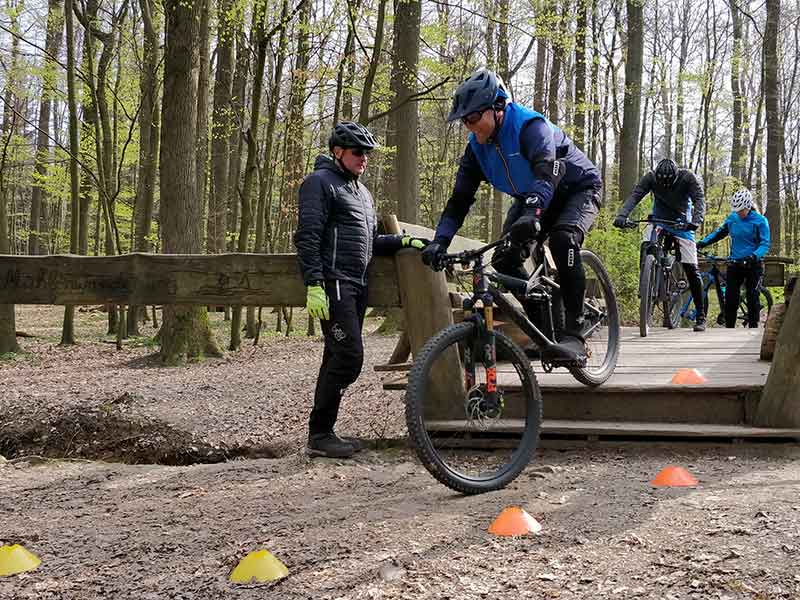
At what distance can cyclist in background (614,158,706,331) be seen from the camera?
329 inches

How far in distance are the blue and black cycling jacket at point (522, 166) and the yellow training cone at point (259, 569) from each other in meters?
2.10

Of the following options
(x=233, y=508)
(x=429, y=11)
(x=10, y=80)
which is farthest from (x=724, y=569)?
(x=10, y=80)

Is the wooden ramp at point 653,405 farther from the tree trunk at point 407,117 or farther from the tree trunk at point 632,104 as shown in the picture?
the tree trunk at point 632,104

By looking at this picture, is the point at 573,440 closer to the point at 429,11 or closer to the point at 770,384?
the point at 770,384

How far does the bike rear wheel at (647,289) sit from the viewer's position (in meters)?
8.20

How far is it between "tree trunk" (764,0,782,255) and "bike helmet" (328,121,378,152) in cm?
1562

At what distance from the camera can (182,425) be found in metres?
6.38

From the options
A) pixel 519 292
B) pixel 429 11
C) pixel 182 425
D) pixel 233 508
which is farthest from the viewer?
pixel 429 11

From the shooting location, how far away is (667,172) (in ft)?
27.4

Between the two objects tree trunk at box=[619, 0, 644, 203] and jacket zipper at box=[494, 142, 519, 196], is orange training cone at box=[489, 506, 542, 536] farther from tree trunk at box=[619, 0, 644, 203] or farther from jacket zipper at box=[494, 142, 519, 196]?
tree trunk at box=[619, 0, 644, 203]

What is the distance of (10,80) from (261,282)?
648 inches

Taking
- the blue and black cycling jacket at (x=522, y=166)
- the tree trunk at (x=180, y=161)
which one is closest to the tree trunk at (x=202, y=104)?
the tree trunk at (x=180, y=161)

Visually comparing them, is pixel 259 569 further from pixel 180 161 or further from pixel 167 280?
pixel 180 161

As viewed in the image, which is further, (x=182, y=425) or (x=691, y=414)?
(x=182, y=425)
